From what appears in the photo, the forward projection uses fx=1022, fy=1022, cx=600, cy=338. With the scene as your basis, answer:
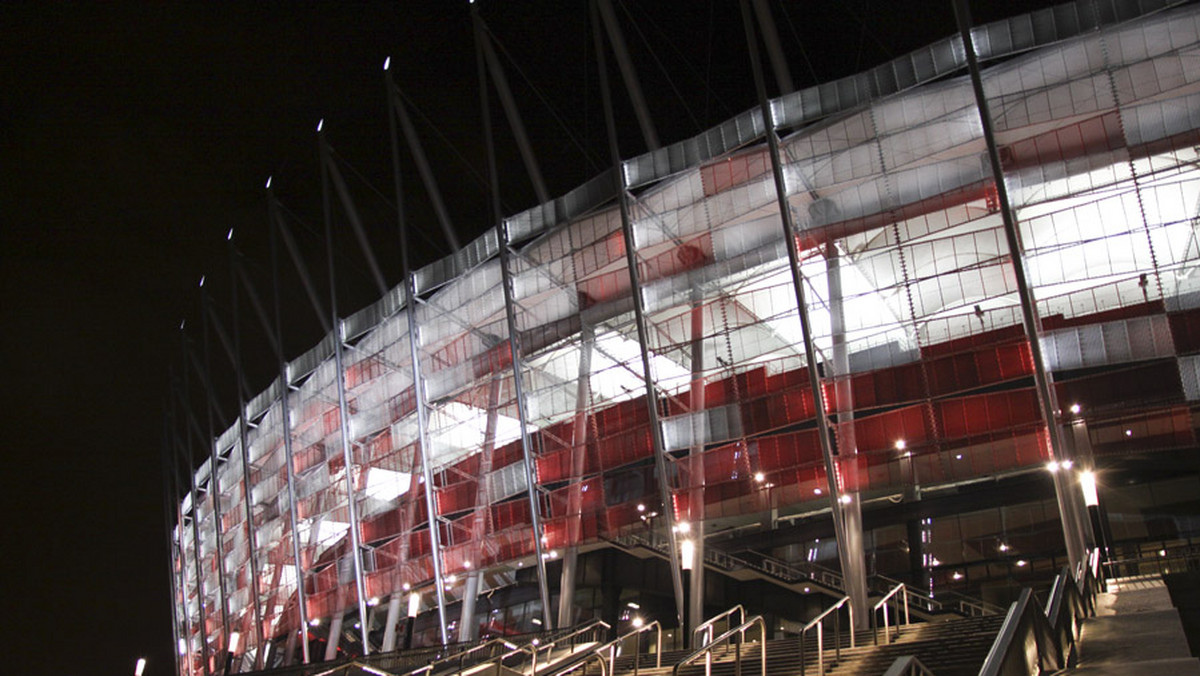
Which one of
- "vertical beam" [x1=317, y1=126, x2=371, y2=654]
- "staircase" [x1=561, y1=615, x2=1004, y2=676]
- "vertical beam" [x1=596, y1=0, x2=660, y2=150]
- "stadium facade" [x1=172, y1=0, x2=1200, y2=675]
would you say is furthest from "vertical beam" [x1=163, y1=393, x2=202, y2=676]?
"staircase" [x1=561, y1=615, x2=1004, y2=676]

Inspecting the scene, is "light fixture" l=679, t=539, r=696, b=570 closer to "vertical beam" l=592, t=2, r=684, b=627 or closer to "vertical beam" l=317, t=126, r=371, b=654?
"vertical beam" l=592, t=2, r=684, b=627

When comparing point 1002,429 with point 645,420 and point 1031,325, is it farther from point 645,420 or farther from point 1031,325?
point 645,420

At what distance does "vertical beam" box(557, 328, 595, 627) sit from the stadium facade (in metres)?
0.13

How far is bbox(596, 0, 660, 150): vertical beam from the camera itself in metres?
34.3

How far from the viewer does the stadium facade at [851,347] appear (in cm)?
2639

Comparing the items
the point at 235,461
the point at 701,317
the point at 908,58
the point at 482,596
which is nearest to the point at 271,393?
the point at 235,461

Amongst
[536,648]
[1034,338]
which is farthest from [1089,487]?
[536,648]

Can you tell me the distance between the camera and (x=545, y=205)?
124 ft

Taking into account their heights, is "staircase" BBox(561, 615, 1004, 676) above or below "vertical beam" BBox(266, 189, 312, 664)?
below

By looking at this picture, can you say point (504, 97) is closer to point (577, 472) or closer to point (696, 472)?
point (577, 472)

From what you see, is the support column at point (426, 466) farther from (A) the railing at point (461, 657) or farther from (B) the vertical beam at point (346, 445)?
(A) the railing at point (461, 657)

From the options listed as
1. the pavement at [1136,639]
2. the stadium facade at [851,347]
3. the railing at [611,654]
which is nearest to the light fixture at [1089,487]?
the stadium facade at [851,347]

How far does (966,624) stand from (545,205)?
2547cm

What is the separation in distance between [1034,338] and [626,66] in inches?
667
